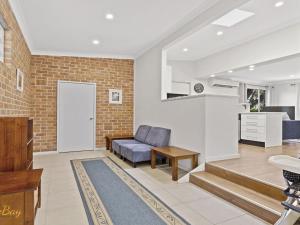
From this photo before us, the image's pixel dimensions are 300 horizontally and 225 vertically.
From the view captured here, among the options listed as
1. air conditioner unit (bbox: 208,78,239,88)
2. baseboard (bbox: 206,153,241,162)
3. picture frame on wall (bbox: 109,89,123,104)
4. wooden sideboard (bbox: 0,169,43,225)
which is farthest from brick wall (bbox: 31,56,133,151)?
wooden sideboard (bbox: 0,169,43,225)

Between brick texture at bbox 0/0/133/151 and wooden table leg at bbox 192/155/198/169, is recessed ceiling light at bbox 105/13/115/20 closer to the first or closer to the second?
brick texture at bbox 0/0/133/151

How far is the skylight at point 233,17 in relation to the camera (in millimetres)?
3377

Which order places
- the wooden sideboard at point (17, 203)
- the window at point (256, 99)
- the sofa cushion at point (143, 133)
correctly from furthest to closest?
the window at point (256, 99)
the sofa cushion at point (143, 133)
the wooden sideboard at point (17, 203)

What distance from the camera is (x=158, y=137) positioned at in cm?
446

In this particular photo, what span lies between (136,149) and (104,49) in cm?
293

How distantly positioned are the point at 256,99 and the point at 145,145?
7.25m

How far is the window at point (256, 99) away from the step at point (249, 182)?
Answer: 692cm

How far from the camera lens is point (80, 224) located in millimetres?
2029

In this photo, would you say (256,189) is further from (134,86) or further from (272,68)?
(272,68)

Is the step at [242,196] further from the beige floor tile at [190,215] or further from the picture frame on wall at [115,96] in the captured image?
the picture frame on wall at [115,96]

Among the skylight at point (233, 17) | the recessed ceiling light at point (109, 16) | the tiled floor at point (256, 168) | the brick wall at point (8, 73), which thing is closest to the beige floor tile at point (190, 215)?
the tiled floor at point (256, 168)

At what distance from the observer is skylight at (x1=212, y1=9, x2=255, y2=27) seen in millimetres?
3377

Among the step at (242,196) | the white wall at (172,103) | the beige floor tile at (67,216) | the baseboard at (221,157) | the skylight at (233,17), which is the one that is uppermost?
the skylight at (233,17)

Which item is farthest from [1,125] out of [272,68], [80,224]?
[272,68]
